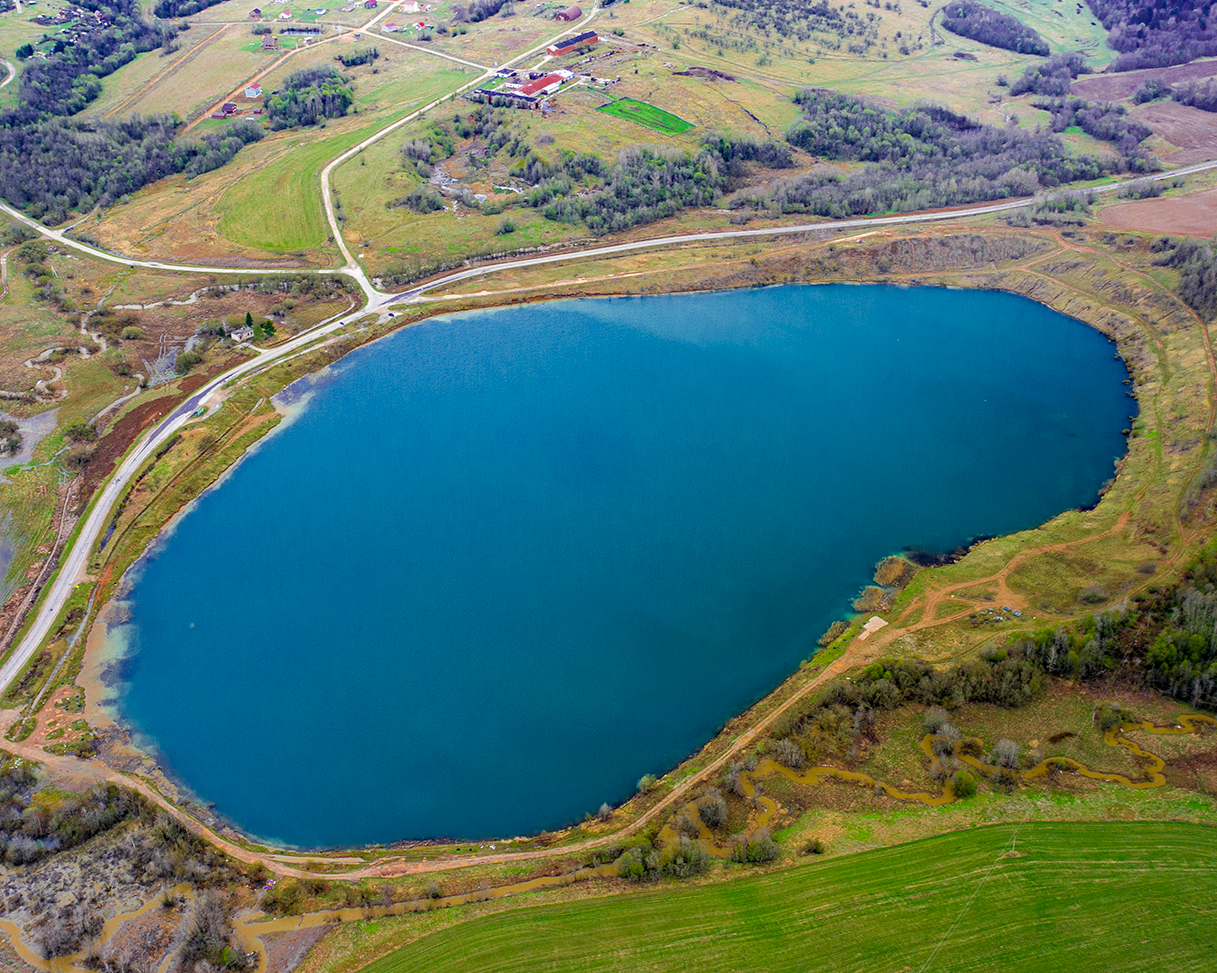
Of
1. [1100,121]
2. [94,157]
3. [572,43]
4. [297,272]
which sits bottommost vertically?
[297,272]

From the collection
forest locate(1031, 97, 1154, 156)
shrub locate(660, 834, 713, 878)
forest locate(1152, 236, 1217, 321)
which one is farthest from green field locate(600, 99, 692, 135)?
shrub locate(660, 834, 713, 878)

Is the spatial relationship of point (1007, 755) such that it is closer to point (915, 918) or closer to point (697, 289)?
point (915, 918)

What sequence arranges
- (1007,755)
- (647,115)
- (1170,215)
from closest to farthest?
(1007,755)
(1170,215)
(647,115)

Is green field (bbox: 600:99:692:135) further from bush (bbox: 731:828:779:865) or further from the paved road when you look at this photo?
bush (bbox: 731:828:779:865)

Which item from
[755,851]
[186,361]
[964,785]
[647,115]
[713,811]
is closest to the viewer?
[755,851]

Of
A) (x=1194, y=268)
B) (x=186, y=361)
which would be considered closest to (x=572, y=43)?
(x=186, y=361)

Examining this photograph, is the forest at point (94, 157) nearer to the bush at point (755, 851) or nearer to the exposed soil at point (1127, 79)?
the bush at point (755, 851)
